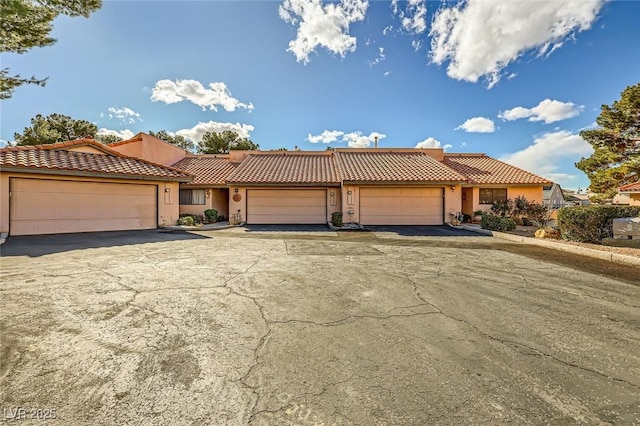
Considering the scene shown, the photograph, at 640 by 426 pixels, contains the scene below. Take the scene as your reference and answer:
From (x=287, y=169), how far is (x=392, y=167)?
23.3ft

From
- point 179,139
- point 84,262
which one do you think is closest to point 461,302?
point 84,262

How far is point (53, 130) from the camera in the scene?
1133 inches

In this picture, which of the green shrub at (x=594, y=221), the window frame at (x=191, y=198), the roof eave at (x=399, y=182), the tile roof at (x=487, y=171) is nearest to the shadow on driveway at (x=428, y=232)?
the roof eave at (x=399, y=182)

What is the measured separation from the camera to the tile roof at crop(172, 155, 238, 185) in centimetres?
1714

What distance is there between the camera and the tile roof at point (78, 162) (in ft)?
33.4

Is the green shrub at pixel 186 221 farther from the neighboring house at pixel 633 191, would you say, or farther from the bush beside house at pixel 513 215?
the neighboring house at pixel 633 191

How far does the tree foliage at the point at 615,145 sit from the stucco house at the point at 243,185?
4.53 m

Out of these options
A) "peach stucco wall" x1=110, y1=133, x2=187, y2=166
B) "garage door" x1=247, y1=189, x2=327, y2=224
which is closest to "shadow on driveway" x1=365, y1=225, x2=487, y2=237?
"garage door" x1=247, y1=189, x2=327, y2=224

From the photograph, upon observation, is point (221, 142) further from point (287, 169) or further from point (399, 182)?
point (399, 182)

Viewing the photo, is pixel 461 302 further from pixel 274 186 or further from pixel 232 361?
pixel 274 186

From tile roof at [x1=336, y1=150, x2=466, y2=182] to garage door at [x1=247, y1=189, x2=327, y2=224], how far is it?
8.22 feet

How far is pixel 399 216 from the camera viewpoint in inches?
625

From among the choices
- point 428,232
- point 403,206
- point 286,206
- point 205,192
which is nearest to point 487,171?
point 403,206

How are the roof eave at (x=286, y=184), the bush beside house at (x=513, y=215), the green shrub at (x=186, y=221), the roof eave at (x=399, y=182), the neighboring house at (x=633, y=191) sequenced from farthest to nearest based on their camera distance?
the roof eave at (x=286, y=184)
the roof eave at (x=399, y=182)
the green shrub at (x=186, y=221)
the neighboring house at (x=633, y=191)
the bush beside house at (x=513, y=215)
